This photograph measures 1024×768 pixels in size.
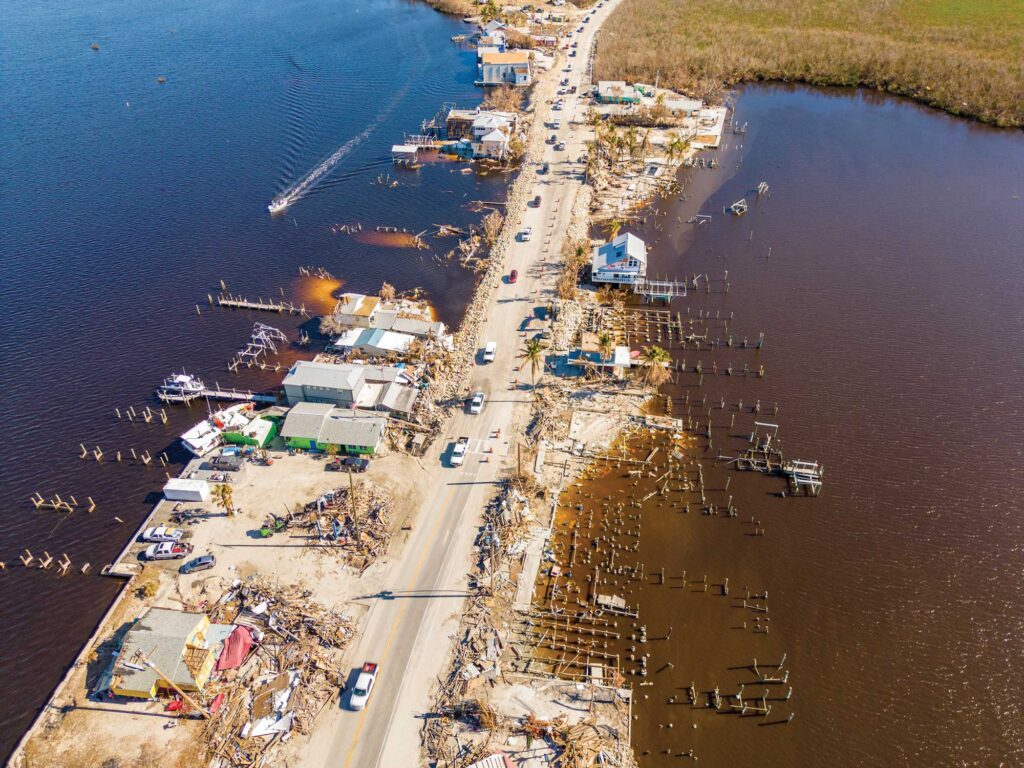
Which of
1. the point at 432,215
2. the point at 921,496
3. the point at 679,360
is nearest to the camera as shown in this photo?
the point at 921,496

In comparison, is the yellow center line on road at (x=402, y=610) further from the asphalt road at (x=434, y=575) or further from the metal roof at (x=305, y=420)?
the metal roof at (x=305, y=420)

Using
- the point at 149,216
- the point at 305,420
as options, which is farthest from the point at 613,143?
the point at 149,216

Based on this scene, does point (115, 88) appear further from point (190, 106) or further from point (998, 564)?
point (998, 564)

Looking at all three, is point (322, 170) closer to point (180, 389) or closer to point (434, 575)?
point (180, 389)

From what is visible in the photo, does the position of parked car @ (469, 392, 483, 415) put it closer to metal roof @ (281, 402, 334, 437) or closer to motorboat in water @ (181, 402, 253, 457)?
metal roof @ (281, 402, 334, 437)

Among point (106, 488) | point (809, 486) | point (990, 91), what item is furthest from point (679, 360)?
point (990, 91)

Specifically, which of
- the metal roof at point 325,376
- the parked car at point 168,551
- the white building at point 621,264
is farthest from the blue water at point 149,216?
the white building at point 621,264
